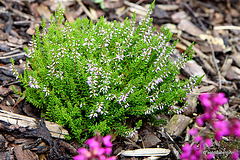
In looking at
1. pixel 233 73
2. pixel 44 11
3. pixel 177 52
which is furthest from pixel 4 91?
pixel 233 73

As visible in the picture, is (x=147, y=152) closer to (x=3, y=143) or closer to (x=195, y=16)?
(x=3, y=143)

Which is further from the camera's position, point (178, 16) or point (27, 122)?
point (178, 16)

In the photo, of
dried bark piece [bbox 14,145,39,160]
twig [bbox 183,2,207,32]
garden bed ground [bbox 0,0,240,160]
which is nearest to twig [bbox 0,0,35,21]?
garden bed ground [bbox 0,0,240,160]

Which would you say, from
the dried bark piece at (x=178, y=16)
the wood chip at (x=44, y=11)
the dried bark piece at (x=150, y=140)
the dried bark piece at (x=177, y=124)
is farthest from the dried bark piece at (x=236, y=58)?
the wood chip at (x=44, y=11)

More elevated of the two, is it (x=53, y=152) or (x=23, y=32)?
(x=23, y=32)

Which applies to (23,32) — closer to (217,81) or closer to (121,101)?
(121,101)

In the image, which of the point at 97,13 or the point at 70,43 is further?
the point at 97,13

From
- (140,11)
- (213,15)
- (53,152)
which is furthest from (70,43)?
(213,15)
